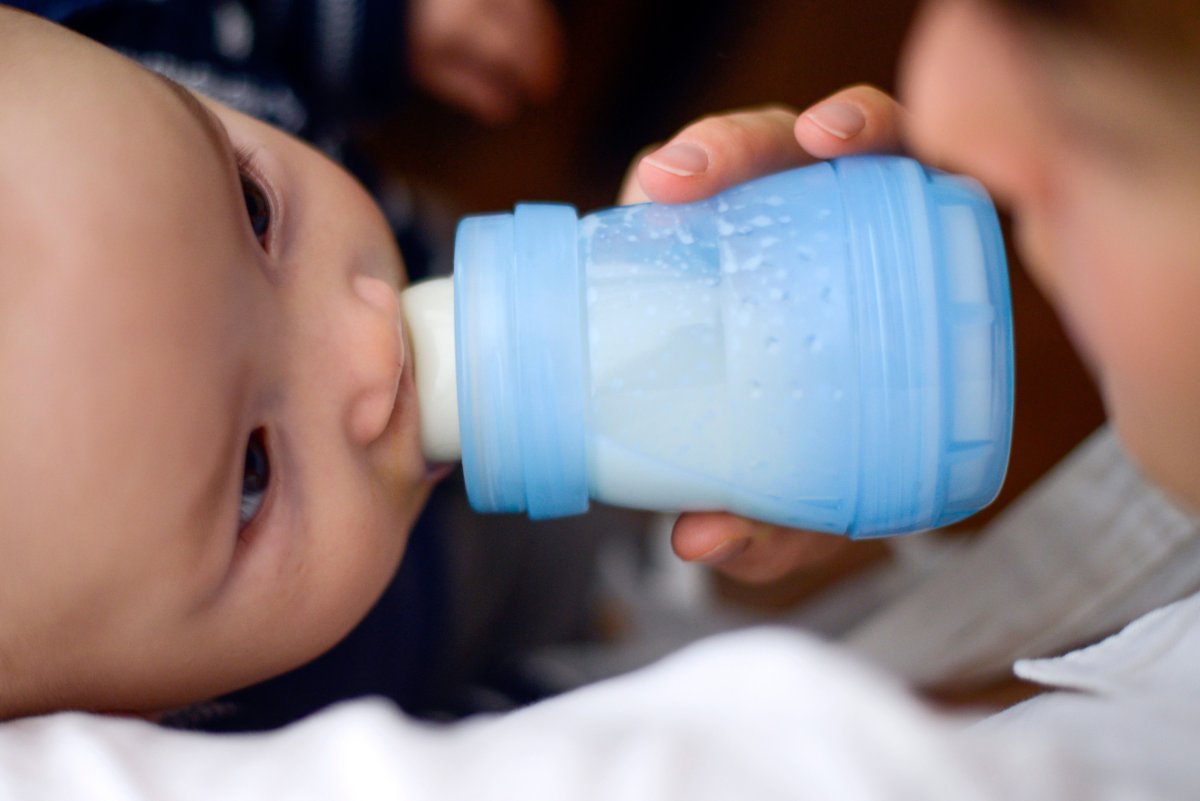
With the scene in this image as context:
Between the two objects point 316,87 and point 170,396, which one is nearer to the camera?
point 170,396

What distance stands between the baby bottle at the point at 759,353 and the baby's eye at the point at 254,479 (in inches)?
4.0

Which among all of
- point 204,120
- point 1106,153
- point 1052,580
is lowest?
point 1052,580

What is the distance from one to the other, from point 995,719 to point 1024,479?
0.51 m

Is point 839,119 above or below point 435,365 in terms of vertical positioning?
above

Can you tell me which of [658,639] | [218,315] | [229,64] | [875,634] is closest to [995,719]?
[875,634]

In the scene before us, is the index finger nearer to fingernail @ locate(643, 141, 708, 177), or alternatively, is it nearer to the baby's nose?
fingernail @ locate(643, 141, 708, 177)

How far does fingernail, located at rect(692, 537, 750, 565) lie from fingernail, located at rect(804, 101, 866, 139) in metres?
0.24

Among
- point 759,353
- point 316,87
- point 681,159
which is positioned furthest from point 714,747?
point 316,87

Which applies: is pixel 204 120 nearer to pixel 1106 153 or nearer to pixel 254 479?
pixel 254 479

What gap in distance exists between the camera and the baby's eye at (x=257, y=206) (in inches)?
17.0

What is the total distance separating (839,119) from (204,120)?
33 cm

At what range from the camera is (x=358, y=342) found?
41 centimetres

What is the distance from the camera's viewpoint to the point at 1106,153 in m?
0.22

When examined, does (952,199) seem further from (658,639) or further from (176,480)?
(658,639)
